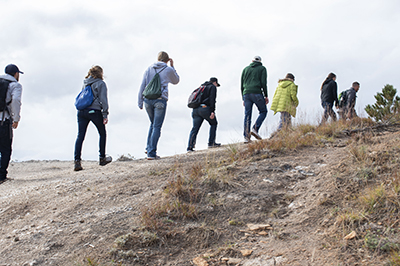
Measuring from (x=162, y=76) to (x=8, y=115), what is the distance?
11.4 feet

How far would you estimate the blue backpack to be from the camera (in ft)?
24.1

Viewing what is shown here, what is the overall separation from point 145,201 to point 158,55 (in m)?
4.55

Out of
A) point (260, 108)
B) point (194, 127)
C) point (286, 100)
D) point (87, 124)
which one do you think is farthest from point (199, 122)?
point (87, 124)

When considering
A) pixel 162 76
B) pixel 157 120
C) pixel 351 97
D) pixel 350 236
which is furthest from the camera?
pixel 351 97

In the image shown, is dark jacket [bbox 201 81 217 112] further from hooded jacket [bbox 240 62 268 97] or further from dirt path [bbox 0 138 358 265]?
dirt path [bbox 0 138 358 265]

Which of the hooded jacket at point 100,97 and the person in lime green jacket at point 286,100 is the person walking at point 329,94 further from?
the hooded jacket at point 100,97

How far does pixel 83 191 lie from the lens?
559 cm

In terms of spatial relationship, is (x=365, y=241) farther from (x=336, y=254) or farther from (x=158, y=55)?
(x=158, y=55)

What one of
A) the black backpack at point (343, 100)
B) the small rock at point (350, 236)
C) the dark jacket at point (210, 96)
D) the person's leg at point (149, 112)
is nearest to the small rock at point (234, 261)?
the small rock at point (350, 236)

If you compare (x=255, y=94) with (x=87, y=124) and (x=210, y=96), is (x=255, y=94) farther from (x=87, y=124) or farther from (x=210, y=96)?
(x=87, y=124)

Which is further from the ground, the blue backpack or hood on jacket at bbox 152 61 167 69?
hood on jacket at bbox 152 61 167 69

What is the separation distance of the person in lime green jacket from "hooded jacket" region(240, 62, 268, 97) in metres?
0.84

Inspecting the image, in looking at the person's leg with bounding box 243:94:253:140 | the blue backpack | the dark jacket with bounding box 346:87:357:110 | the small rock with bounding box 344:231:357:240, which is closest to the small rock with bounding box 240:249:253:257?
the small rock with bounding box 344:231:357:240

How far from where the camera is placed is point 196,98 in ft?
29.7
